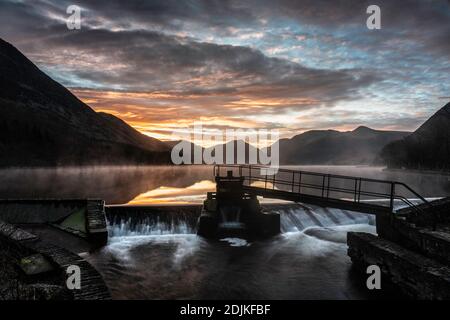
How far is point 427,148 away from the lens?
15288 cm

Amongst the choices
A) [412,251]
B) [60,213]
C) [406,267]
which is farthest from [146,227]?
[406,267]

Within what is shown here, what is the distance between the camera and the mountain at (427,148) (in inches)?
5669

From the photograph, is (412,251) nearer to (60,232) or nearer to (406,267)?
(406,267)

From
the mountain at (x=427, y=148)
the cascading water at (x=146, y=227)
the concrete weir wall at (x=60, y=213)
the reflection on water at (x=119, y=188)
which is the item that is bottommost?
the reflection on water at (x=119, y=188)

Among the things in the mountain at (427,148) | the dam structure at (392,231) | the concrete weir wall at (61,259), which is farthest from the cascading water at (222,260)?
the mountain at (427,148)

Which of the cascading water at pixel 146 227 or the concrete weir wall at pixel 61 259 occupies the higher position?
the concrete weir wall at pixel 61 259

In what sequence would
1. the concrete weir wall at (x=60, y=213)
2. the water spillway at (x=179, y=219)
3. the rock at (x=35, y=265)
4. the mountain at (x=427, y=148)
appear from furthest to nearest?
the mountain at (x=427, y=148)
the water spillway at (x=179, y=219)
the concrete weir wall at (x=60, y=213)
the rock at (x=35, y=265)

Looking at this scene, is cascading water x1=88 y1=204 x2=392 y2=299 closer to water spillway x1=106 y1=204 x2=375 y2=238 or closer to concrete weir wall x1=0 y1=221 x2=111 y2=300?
water spillway x1=106 y1=204 x2=375 y2=238

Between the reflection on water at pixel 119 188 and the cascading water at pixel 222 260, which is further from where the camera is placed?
the reflection on water at pixel 119 188

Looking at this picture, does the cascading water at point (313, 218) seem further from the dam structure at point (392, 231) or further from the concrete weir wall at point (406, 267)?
the concrete weir wall at point (406, 267)

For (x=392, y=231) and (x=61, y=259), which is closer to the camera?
(x=61, y=259)
